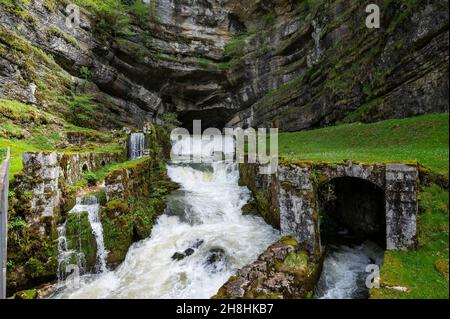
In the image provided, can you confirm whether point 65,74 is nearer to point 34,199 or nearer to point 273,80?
point 34,199

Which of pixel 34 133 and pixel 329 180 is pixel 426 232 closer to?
pixel 329 180

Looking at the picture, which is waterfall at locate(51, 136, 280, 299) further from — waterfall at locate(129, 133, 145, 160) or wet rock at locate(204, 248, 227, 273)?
Result: waterfall at locate(129, 133, 145, 160)

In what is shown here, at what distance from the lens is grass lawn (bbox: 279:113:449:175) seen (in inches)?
349

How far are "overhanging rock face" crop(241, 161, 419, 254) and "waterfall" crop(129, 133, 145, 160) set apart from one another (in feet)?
42.8

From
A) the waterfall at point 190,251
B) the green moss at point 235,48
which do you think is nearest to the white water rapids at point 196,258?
the waterfall at point 190,251

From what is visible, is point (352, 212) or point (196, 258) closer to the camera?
point (196, 258)

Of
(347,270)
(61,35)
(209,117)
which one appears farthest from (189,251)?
(209,117)

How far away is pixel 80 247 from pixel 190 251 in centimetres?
426

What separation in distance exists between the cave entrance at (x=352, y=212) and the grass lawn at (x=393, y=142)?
1355mm

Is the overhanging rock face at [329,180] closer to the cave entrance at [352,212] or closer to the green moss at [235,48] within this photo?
the cave entrance at [352,212]

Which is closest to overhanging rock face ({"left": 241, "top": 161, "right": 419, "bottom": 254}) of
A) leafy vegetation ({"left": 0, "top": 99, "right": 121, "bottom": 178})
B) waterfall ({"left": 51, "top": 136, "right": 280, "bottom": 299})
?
waterfall ({"left": 51, "top": 136, "right": 280, "bottom": 299})

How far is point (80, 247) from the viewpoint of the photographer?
9633mm

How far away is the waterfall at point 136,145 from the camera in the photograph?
→ 19.6m
